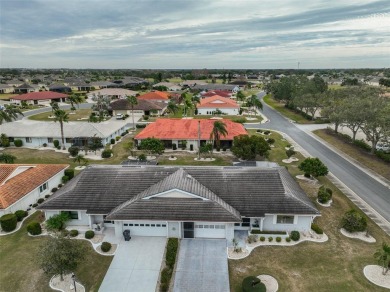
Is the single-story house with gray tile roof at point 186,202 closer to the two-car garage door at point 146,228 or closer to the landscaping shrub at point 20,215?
the two-car garage door at point 146,228

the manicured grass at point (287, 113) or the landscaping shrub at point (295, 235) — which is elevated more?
the manicured grass at point (287, 113)

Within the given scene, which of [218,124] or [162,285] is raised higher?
[218,124]

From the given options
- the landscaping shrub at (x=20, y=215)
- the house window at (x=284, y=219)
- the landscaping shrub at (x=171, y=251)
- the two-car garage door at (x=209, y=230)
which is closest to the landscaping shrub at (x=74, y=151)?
the landscaping shrub at (x=20, y=215)

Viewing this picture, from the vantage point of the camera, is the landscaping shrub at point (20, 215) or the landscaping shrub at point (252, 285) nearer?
the landscaping shrub at point (252, 285)

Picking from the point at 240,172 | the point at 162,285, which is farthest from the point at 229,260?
the point at 240,172

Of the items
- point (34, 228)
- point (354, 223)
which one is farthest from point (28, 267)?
point (354, 223)

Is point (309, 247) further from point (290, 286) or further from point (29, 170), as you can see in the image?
point (29, 170)

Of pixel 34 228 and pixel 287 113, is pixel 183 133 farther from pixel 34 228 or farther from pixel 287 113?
pixel 287 113

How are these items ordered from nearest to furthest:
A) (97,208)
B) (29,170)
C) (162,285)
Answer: (162,285) → (97,208) → (29,170)
